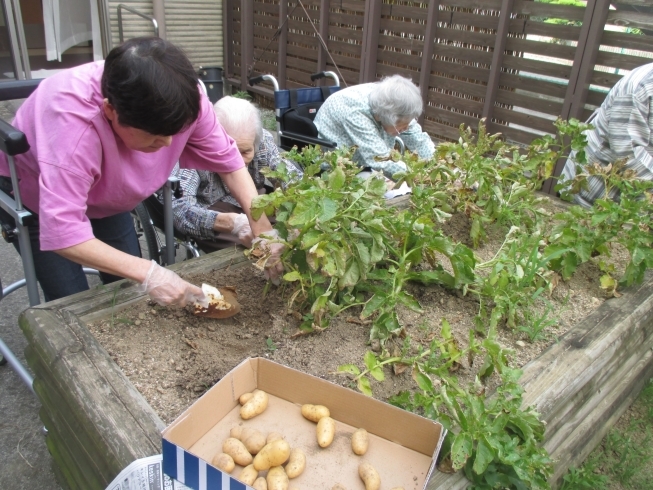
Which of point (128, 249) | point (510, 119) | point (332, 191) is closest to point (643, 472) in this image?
point (332, 191)

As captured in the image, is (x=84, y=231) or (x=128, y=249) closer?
(x=84, y=231)

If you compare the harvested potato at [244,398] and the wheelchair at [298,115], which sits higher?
the wheelchair at [298,115]

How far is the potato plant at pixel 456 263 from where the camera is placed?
130cm

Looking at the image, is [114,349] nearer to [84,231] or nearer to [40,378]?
[40,378]

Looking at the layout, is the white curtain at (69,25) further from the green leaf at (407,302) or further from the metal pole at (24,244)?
the green leaf at (407,302)

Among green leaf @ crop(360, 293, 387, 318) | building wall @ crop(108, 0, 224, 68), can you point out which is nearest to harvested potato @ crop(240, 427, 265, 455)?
green leaf @ crop(360, 293, 387, 318)

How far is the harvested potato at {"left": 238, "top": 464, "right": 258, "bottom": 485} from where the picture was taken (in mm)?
1151

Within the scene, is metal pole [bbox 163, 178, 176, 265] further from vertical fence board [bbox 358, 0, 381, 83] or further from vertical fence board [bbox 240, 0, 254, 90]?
vertical fence board [bbox 240, 0, 254, 90]

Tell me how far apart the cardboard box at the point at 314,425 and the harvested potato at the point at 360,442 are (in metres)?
0.02

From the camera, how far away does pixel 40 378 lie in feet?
5.20

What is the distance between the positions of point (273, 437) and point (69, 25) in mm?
6052

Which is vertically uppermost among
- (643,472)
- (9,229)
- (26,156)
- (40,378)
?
(26,156)

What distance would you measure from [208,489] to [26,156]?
1.34 metres

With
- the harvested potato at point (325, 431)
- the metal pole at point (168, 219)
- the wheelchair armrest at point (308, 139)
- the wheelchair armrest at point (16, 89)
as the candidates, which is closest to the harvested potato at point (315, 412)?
the harvested potato at point (325, 431)
